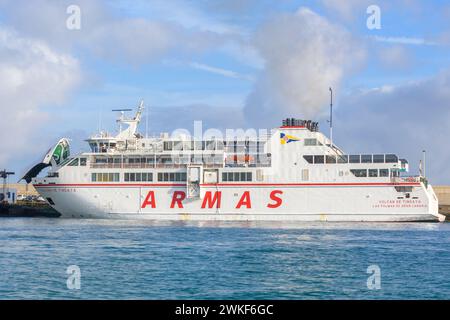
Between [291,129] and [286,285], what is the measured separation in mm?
30009

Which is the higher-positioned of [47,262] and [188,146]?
[188,146]

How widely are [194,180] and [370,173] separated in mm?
12592

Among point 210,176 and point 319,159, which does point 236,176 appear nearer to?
point 210,176

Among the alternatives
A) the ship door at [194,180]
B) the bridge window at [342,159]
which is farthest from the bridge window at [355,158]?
the ship door at [194,180]

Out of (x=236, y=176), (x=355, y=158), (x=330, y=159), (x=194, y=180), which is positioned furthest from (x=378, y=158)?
(x=194, y=180)

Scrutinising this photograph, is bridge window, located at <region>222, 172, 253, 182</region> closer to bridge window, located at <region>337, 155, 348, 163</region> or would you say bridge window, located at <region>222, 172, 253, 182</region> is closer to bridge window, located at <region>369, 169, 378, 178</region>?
bridge window, located at <region>337, 155, 348, 163</region>

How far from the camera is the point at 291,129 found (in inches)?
2088

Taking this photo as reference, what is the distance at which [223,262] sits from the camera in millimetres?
29031

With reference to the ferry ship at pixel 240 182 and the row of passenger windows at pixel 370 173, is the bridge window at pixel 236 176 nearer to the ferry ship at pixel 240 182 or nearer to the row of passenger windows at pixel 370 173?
the ferry ship at pixel 240 182

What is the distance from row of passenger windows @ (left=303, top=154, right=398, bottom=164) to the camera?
51.0m

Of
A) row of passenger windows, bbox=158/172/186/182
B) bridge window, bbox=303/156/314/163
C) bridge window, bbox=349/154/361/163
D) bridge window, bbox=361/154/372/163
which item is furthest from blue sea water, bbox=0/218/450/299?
row of passenger windows, bbox=158/172/186/182

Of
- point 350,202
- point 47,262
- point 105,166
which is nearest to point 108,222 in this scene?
point 105,166
